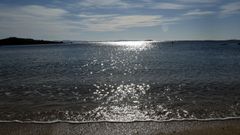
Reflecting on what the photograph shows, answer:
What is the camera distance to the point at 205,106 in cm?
1578

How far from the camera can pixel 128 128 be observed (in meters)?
12.2

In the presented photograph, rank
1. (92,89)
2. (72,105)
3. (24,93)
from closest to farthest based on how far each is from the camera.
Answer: (72,105) < (24,93) < (92,89)

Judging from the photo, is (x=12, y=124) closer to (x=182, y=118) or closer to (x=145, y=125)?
(x=145, y=125)

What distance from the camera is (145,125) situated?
12.6m

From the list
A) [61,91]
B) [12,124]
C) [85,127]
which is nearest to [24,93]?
[61,91]

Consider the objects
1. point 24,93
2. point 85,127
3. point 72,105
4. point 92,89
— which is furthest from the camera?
point 92,89

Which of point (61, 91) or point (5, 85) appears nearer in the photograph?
point (61, 91)

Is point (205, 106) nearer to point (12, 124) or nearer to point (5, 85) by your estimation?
point (12, 124)

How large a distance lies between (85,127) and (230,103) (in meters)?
8.41

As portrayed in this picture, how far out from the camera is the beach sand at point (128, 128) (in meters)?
11.4

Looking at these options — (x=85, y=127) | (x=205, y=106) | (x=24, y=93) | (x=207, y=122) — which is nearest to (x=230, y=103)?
(x=205, y=106)

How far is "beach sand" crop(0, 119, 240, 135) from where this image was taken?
11.4 metres

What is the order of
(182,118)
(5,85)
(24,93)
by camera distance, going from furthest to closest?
(5,85) < (24,93) < (182,118)

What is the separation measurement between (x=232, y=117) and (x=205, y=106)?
2.25 m
